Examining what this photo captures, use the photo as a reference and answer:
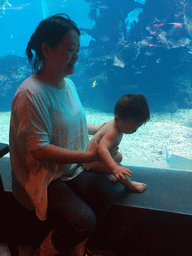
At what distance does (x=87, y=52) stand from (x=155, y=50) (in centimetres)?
274

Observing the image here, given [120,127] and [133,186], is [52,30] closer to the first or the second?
[120,127]

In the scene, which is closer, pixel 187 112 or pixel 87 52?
pixel 187 112

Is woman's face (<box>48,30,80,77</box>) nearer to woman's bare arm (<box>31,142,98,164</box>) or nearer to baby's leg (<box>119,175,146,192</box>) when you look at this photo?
woman's bare arm (<box>31,142,98,164</box>)

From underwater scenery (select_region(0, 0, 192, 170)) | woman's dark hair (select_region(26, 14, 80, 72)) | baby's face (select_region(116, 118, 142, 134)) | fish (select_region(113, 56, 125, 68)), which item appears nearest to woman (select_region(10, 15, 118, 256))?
woman's dark hair (select_region(26, 14, 80, 72))

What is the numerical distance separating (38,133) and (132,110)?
0.49 m

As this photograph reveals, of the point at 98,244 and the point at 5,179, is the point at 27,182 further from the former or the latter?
the point at 98,244

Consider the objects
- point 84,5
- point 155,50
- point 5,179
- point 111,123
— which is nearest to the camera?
point 111,123

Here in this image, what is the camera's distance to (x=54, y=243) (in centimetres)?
84

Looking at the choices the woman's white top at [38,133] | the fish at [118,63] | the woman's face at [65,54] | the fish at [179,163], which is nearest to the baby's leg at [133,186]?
the woman's white top at [38,133]

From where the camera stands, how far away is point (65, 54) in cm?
83

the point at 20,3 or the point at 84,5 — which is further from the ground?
the point at 20,3

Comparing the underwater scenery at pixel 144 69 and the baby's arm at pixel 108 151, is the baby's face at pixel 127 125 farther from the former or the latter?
the underwater scenery at pixel 144 69

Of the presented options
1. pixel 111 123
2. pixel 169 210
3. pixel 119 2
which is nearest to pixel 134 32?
pixel 119 2

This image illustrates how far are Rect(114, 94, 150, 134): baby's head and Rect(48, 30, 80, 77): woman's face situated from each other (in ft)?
1.09
